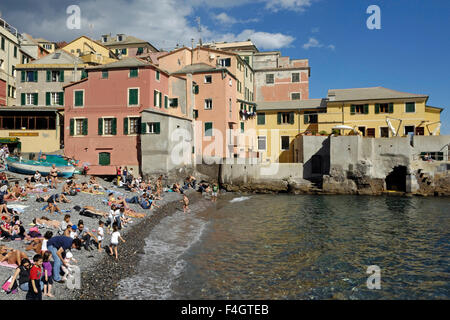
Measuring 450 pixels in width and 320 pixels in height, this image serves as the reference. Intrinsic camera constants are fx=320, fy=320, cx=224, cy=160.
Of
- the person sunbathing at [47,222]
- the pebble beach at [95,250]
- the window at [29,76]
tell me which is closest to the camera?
the pebble beach at [95,250]

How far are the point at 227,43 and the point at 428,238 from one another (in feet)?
201

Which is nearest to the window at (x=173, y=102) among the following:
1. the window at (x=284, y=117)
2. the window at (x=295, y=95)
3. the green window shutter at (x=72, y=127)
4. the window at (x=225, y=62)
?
the window at (x=225, y=62)

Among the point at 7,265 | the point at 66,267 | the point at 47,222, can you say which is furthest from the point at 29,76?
the point at 66,267

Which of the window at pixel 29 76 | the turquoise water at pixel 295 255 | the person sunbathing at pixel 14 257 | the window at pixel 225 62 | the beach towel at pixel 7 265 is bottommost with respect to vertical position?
the turquoise water at pixel 295 255

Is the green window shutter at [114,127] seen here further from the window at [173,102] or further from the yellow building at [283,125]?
the yellow building at [283,125]

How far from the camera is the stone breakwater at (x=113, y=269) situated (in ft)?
39.3

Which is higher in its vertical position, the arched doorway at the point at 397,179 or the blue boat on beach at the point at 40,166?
the blue boat on beach at the point at 40,166

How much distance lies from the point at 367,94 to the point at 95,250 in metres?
46.6

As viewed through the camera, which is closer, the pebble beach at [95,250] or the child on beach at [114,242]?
the pebble beach at [95,250]

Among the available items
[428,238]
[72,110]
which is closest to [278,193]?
[428,238]

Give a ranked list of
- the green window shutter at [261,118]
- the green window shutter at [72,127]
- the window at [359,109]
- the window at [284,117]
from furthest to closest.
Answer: the green window shutter at [261,118] → the window at [284,117] → the window at [359,109] → the green window shutter at [72,127]

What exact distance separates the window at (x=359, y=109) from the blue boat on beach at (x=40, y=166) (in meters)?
39.7

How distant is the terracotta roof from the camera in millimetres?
47219

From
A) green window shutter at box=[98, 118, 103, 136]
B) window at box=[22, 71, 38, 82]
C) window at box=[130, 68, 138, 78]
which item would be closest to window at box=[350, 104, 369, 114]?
window at box=[130, 68, 138, 78]
